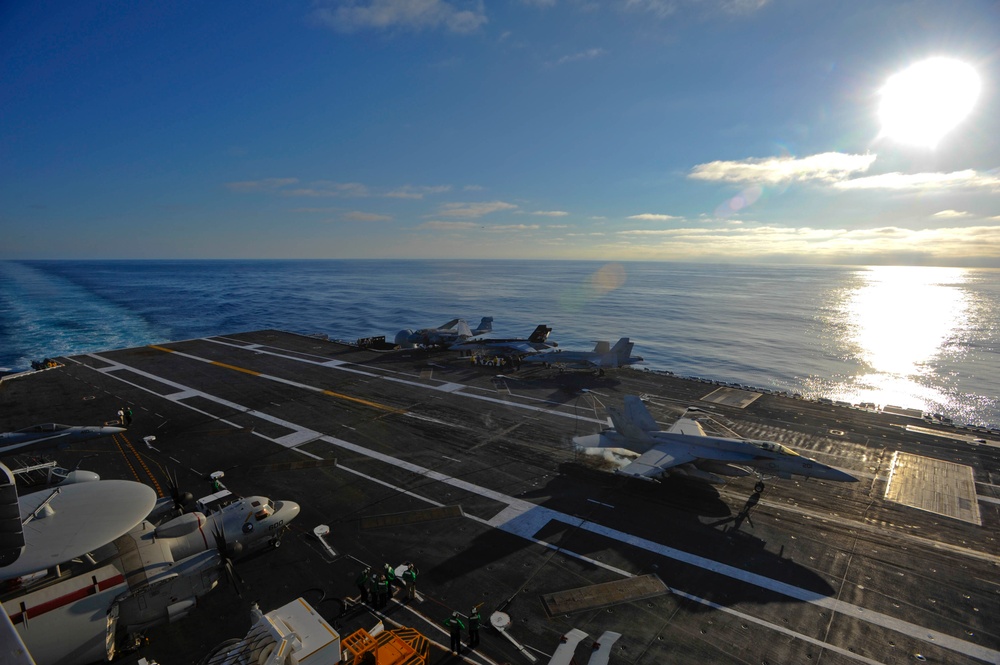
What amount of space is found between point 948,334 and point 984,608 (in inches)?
6524

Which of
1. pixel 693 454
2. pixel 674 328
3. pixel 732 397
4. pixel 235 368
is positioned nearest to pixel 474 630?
pixel 693 454

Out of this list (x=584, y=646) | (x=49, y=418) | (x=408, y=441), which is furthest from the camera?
(x=49, y=418)

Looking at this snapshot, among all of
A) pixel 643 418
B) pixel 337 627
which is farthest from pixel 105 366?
pixel 643 418

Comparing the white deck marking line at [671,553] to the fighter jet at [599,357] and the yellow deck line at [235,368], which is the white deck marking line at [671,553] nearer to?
the yellow deck line at [235,368]

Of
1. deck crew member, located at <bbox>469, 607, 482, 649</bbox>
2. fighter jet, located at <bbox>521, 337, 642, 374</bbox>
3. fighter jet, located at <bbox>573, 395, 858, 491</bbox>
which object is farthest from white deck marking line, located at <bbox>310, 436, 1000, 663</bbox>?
fighter jet, located at <bbox>521, 337, 642, 374</bbox>

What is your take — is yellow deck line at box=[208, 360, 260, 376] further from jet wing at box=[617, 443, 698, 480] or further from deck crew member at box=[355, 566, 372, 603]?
jet wing at box=[617, 443, 698, 480]

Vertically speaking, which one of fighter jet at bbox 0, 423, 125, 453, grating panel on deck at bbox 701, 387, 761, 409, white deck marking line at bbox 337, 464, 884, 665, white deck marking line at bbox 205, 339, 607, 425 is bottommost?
white deck marking line at bbox 337, 464, 884, 665

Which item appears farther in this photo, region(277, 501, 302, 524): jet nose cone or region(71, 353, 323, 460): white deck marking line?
region(71, 353, 323, 460): white deck marking line

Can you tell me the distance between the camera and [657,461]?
97.2 ft

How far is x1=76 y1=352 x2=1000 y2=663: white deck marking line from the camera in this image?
61.2 feet

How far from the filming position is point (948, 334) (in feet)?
443

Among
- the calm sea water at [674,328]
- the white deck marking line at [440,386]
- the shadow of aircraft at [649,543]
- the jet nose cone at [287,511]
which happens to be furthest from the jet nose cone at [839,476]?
the calm sea water at [674,328]

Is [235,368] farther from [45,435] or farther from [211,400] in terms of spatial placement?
[45,435]

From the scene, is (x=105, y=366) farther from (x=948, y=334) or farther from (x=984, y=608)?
(x=948, y=334)
